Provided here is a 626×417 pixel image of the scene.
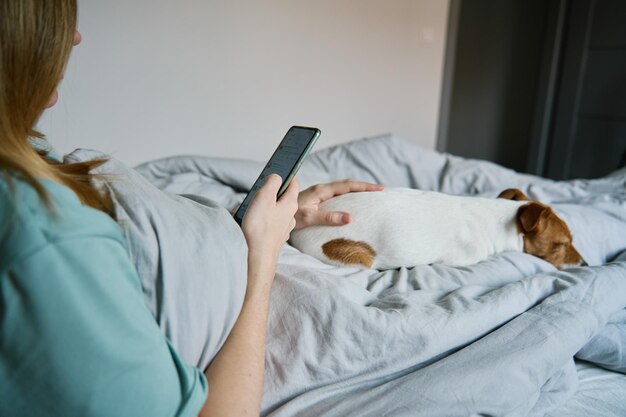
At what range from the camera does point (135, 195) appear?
0.65 m

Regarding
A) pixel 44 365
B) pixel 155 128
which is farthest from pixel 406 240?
pixel 155 128

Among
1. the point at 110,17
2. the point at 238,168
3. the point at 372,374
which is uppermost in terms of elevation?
the point at 110,17

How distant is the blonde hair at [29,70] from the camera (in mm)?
486

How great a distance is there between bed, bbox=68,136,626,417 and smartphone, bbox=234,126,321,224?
0.32ft

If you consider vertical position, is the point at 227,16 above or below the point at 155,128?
above

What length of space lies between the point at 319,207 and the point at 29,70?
904mm

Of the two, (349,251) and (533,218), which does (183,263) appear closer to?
(349,251)

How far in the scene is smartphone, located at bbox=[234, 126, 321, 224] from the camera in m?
0.91

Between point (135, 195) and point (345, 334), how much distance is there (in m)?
0.38

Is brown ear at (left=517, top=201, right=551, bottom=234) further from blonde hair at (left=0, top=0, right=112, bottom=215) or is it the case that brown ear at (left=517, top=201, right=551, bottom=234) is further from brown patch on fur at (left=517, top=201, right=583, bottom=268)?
blonde hair at (left=0, top=0, right=112, bottom=215)

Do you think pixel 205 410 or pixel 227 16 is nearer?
pixel 205 410

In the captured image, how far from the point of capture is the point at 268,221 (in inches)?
31.1

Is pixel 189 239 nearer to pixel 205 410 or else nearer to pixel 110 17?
pixel 205 410

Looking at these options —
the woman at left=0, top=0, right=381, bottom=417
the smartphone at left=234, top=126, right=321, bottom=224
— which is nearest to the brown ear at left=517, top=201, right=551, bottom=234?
the smartphone at left=234, top=126, right=321, bottom=224
